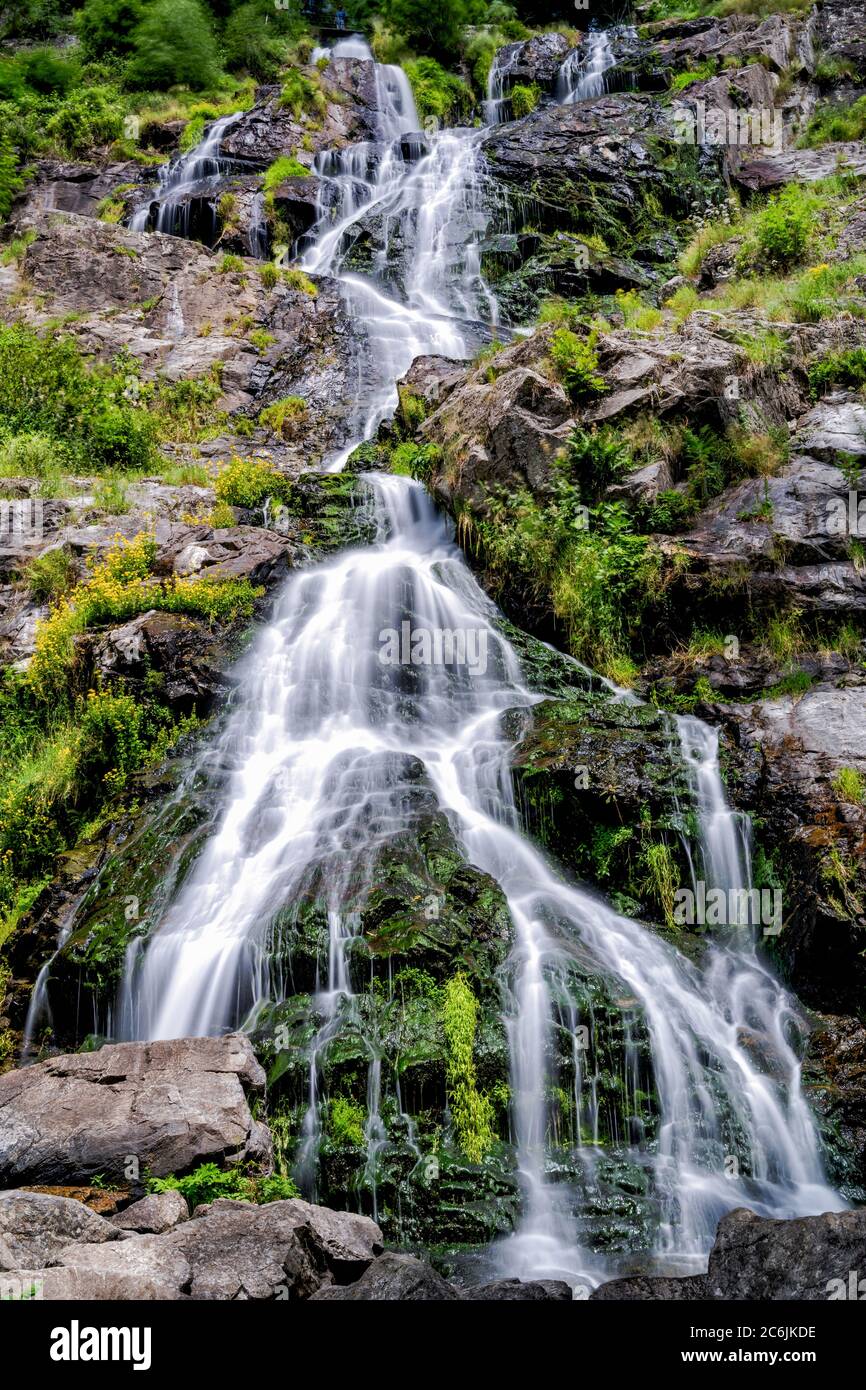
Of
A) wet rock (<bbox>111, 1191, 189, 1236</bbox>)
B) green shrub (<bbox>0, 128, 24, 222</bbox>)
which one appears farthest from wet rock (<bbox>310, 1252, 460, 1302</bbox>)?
green shrub (<bbox>0, 128, 24, 222</bbox>)

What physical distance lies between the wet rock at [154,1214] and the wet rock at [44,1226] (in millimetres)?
271

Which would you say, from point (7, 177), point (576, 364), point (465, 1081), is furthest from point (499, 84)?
point (465, 1081)

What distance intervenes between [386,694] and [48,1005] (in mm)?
4947

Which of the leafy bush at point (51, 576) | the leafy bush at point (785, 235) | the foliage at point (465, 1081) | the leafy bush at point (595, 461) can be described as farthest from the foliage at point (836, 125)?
the foliage at point (465, 1081)

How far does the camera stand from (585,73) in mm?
26750

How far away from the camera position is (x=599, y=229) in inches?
835

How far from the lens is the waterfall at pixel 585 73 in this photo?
26234mm

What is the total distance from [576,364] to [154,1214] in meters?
11.4

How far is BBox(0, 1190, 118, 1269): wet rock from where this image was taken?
4488mm

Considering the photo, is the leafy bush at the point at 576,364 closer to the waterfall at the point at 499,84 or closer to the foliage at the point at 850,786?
the foliage at the point at 850,786

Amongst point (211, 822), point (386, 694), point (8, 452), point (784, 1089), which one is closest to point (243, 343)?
point (8, 452)

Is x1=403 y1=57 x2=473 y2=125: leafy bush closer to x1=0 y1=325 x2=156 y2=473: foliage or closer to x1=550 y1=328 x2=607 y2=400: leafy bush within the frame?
x1=0 y1=325 x2=156 y2=473: foliage

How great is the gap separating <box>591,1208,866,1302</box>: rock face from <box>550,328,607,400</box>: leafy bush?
417 inches
